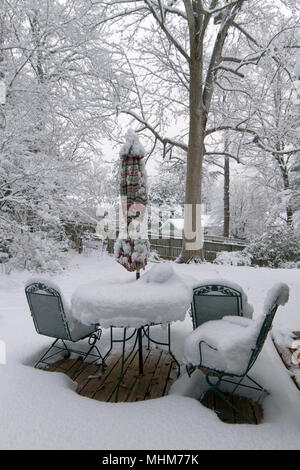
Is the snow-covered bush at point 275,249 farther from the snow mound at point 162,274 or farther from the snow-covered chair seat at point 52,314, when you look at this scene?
the snow-covered chair seat at point 52,314

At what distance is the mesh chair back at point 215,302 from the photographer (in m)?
2.79

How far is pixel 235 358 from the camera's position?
7.33 ft

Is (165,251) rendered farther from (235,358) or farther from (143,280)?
(235,358)

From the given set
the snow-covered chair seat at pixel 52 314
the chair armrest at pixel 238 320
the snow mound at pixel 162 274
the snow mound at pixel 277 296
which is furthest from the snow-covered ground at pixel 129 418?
the snow mound at pixel 162 274

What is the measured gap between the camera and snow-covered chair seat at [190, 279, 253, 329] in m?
2.78

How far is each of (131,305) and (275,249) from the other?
8303mm

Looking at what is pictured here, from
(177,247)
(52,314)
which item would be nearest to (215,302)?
(52,314)

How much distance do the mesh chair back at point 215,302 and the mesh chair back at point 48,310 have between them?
1295mm

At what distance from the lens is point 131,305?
7.94ft

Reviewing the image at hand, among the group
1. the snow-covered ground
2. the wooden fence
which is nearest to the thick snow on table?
the snow-covered ground

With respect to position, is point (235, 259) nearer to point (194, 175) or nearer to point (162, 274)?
point (194, 175)

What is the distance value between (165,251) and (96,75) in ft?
21.9

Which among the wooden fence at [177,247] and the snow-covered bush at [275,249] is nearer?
the snow-covered bush at [275,249]


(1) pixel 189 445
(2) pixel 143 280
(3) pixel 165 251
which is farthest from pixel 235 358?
(3) pixel 165 251
